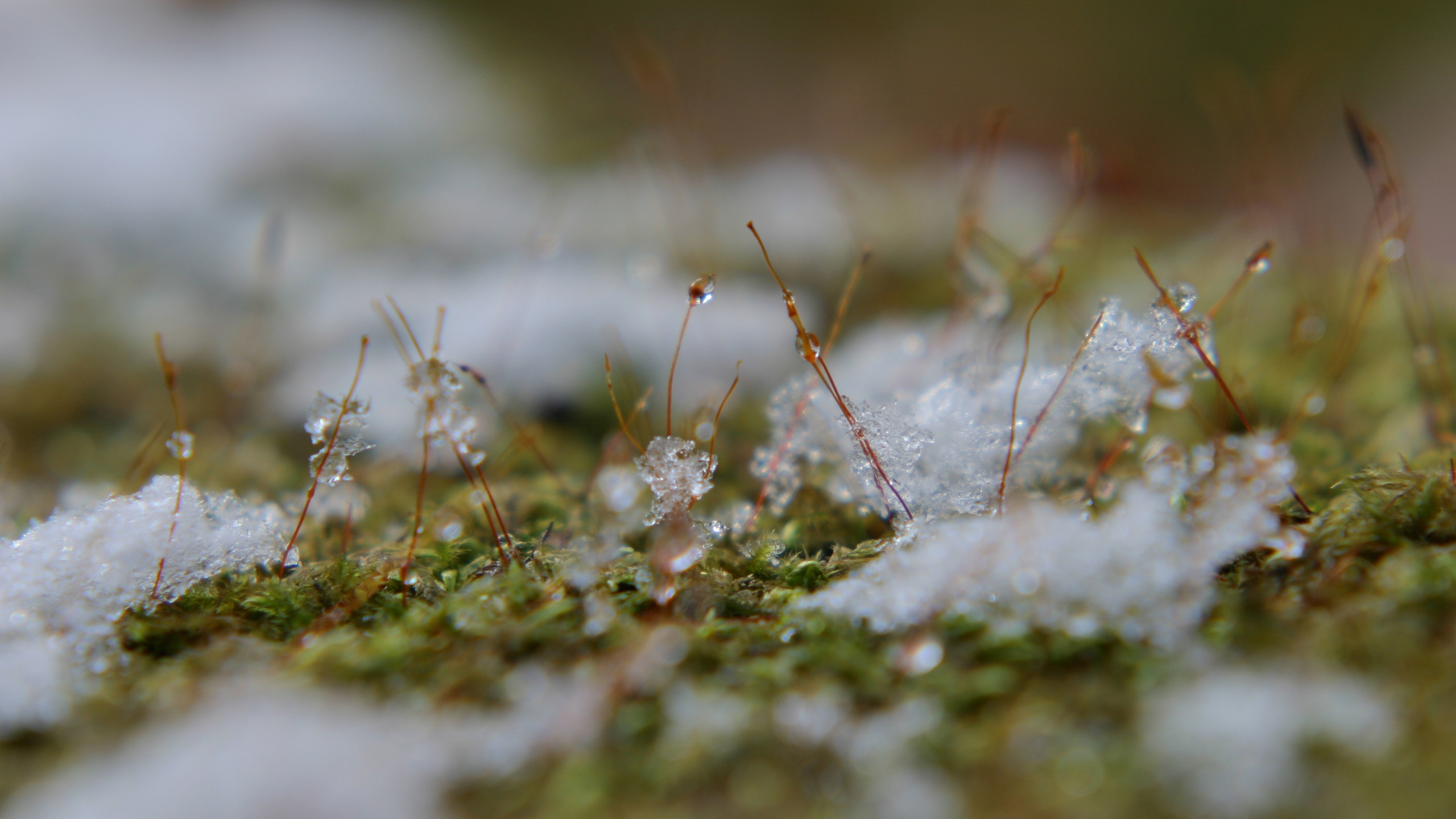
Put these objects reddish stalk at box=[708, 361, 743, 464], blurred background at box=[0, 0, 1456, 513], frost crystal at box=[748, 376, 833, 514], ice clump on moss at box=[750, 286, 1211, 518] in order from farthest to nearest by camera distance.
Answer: blurred background at box=[0, 0, 1456, 513]
frost crystal at box=[748, 376, 833, 514]
ice clump on moss at box=[750, 286, 1211, 518]
reddish stalk at box=[708, 361, 743, 464]

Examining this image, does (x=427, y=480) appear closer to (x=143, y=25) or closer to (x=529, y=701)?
(x=529, y=701)

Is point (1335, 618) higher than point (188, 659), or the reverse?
point (188, 659)

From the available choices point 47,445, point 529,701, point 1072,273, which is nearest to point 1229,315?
point 1072,273

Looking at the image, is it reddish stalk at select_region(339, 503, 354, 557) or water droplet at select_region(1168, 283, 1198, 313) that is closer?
water droplet at select_region(1168, 283, 1198, 313)

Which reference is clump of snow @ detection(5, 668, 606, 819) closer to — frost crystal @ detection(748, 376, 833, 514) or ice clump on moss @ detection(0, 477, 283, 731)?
ice clump on moss @ detection(0, 477, 283, 731)

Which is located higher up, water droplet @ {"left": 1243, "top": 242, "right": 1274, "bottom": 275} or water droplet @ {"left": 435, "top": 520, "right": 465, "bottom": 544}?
water droplet @ {"left": 1243, "top": 242, "right": 1274, "bottom": 275}

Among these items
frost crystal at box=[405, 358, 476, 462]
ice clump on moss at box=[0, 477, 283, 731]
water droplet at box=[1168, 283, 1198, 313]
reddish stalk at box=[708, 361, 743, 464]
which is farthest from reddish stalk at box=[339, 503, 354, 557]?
water droplet at box=[1168, 283, 1198, 313]
